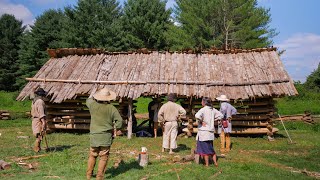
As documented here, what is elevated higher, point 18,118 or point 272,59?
point 272,59

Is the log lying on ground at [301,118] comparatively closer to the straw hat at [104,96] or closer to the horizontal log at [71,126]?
the horizontal log at [71,126]

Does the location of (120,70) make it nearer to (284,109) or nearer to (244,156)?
(244,156)

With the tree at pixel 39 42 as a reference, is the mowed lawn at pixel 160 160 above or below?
below

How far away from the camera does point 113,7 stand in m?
41.9

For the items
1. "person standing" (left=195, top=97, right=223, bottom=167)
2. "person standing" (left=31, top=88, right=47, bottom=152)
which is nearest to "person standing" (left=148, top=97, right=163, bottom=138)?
"person standing" (left=31, top=88, right=47, bottom=152)

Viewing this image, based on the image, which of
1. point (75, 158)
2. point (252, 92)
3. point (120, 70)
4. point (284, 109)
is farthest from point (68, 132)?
point (284, 109)

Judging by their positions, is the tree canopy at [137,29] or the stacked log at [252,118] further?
the tree canopy at [137,29]

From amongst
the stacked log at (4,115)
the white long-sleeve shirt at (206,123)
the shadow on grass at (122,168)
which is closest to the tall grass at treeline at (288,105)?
the stacked log at (4,115)

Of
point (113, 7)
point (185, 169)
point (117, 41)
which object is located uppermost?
point (113, 7)

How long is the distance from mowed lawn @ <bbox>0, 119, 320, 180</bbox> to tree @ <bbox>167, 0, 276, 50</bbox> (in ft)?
62.5

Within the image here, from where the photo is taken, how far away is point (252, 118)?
15531mm

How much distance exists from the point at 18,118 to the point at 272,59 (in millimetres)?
16867

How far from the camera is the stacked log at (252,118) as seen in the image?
1538cm

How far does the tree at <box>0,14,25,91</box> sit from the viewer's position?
45050mm
